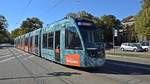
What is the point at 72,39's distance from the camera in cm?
1811

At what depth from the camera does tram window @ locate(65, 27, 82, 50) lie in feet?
57.6

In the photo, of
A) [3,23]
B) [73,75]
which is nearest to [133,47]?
[73,75]

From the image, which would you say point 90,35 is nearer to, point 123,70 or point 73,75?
point 123,70

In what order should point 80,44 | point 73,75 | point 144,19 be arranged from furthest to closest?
point 144,19 → point 80,44 → point 73,75

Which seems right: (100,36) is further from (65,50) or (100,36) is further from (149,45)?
(149,45)

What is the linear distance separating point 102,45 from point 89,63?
1408mm

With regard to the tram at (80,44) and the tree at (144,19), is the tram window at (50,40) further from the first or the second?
the tree at (144,19)

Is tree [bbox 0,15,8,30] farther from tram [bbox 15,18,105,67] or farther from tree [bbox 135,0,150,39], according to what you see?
tram [bbox 15,18,105,67]

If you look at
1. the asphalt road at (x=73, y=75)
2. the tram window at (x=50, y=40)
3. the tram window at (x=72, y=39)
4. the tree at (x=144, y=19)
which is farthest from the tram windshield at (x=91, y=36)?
the tree at (x=144, y=19)

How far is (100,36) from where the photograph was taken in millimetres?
18125

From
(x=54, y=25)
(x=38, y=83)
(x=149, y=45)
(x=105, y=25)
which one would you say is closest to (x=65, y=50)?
(x=54, y=25)

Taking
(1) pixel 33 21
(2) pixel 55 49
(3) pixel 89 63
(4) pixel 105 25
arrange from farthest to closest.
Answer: (1) pixel 33 21
(4) pixel 105 25
(2) pixel 55 49
(3) pixel 89 63

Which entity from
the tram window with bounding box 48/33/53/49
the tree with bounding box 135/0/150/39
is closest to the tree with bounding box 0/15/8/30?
the tree with bounding box 135/0/150/39

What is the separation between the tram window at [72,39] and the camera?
57.6 ft
